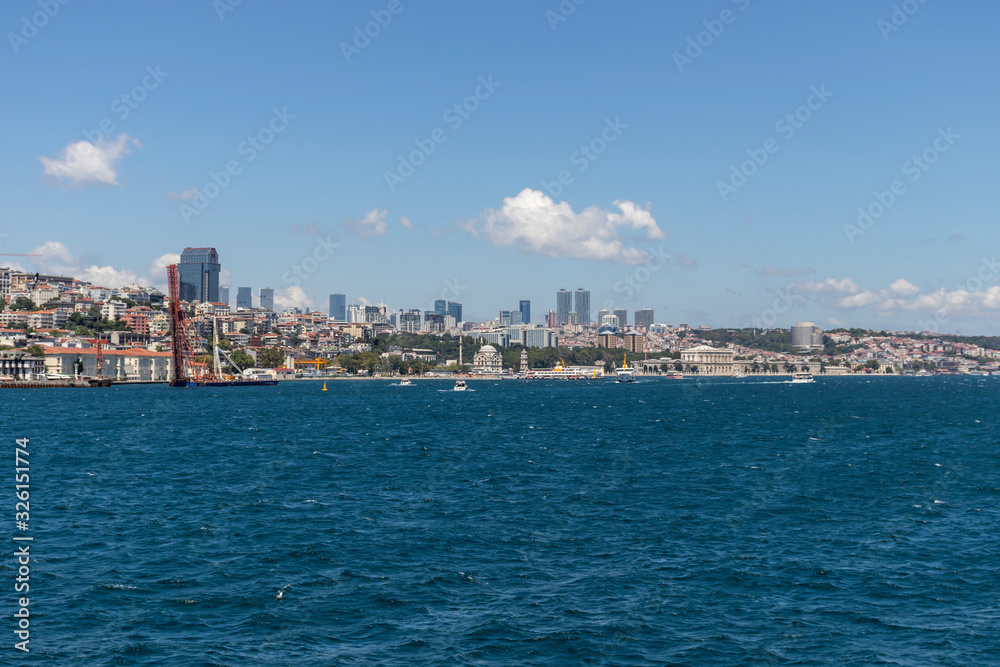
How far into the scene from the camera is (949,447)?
2115 inches

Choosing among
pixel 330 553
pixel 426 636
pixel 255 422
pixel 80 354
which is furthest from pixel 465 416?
pixel 80 354

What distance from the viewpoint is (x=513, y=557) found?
2430 centimetres

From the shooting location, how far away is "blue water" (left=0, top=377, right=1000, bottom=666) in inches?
697

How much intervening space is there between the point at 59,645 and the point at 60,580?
5.04 m

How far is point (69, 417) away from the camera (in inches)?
3209

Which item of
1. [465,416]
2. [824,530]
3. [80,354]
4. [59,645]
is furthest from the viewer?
[80,354]

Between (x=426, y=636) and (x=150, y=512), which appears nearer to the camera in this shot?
(x=426, y=636)

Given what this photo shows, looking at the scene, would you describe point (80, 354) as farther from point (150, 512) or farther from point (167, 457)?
point (150, 512)

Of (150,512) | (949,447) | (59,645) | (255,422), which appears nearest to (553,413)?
(255,422)

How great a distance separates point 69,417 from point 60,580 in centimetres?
6677

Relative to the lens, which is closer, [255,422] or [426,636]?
[426,636]

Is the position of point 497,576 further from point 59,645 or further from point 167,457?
point 167,457

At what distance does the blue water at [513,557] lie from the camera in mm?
17703

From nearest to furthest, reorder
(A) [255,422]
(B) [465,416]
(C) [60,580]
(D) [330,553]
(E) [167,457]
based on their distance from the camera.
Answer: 1. (C) [60,580]
2. (D) [330,553]
3. (E) [167,457]
4. (A) [255,422]
5. (B) [465,416]
